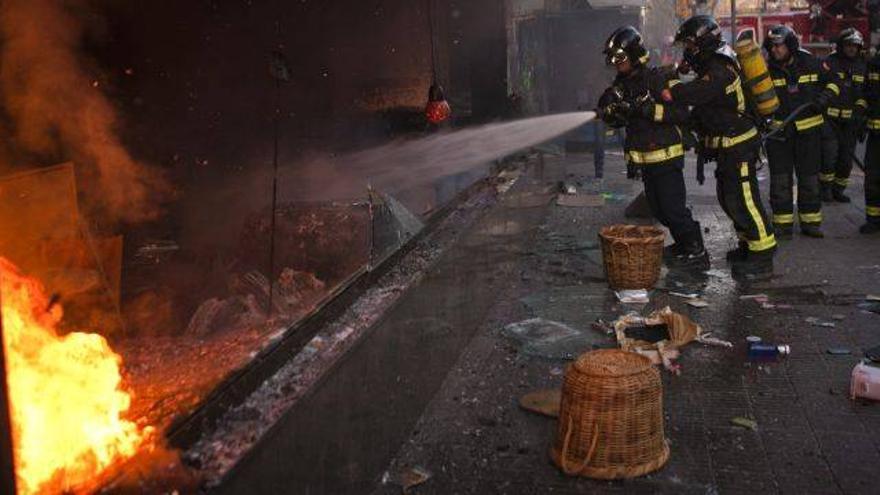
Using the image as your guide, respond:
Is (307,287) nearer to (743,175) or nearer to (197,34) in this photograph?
(197,34)

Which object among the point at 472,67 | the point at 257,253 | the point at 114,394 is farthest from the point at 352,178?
the point at 114,394

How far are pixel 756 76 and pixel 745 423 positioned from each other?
3.66 meters

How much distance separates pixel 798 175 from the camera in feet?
25.9

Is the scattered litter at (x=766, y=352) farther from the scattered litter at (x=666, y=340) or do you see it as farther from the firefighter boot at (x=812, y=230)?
the firefighter boot at (x=812, y=230)

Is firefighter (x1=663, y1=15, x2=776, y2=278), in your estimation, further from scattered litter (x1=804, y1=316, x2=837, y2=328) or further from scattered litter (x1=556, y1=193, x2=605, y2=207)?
scattered litter (x1=556, y1=193, x2=605, y2=207)

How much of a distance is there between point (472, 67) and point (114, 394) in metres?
8.19

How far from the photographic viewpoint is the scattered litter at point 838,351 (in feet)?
15.4

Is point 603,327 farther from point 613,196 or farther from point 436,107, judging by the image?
point 613,196

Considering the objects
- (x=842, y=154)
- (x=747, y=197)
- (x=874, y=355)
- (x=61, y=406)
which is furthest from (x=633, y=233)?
(x=842, y=154)

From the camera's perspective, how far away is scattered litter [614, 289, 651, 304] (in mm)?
5871

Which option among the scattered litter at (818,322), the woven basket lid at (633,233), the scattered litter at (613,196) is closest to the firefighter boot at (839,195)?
the scattered litter at (613,196)

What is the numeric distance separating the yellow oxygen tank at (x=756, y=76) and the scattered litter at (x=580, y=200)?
3.32 meters

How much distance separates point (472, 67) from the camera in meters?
10.2

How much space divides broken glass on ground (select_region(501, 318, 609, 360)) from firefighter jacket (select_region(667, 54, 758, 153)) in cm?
231
